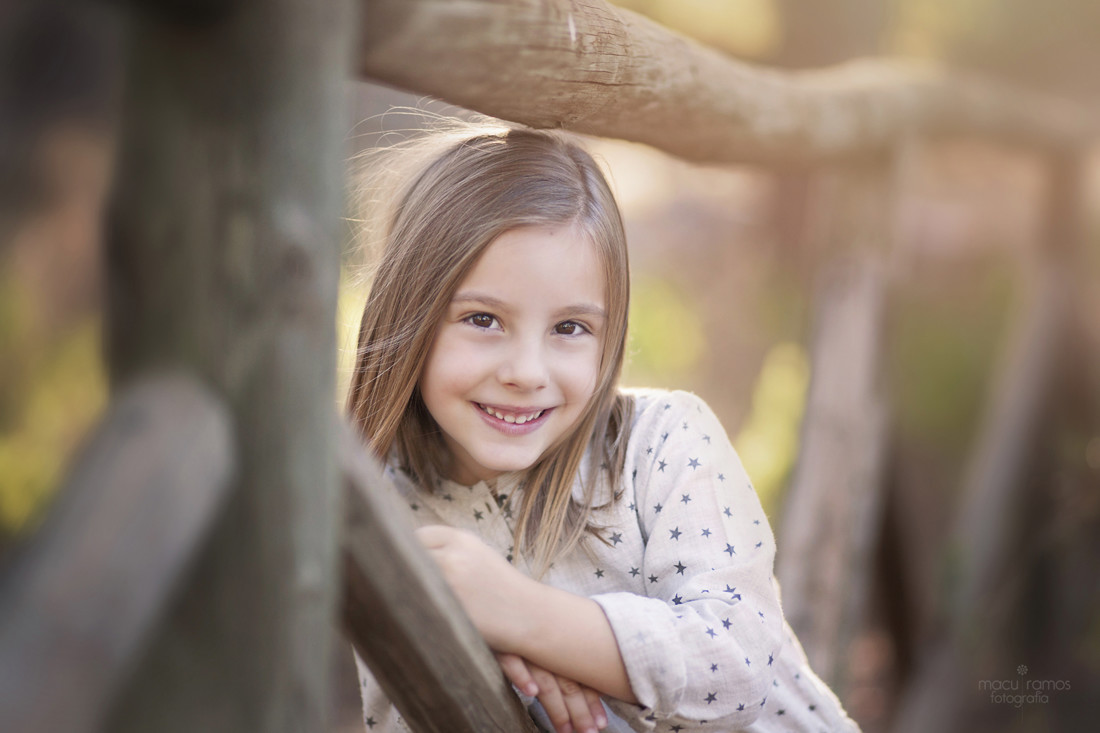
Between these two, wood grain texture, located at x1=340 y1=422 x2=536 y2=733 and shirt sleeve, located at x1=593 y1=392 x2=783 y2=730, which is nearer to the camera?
wood grain texture, located at x1=340 y1=422 x2=536 y2=733

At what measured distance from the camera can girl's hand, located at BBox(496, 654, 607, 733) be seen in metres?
1.00

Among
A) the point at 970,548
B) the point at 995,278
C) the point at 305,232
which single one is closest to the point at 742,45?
the point at 995,278

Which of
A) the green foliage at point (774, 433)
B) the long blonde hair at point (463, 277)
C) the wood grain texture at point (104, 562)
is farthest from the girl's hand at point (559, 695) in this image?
the green foliage at point (774, 433)

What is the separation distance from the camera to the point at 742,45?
3.98m

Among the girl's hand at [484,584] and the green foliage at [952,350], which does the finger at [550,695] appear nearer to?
the girl's hand at [484,584]

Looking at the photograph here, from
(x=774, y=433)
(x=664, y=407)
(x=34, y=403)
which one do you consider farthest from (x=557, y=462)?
(x=34, y=403)

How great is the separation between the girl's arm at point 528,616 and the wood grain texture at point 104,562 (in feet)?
1.48

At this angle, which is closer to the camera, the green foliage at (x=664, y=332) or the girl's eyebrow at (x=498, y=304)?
the girl's eyebrow at (x=498, y=304)

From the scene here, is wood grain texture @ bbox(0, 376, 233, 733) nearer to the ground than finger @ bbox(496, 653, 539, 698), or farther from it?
farther from it

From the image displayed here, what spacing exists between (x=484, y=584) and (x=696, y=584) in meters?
0.29

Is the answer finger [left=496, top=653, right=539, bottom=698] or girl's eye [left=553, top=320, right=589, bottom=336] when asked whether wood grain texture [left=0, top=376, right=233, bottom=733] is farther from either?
girl's eye [left=553, top=320, right=589, bottom=336]

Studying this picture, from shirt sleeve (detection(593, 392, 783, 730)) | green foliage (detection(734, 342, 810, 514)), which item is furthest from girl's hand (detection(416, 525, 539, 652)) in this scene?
green foliage (detection(734, 342, 810, 514))

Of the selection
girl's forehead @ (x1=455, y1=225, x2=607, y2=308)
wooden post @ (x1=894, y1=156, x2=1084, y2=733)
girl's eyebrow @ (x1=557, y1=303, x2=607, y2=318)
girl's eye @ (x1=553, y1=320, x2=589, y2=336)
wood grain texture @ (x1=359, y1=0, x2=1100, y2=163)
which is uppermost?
wood grain texture @ (x1=359, y1=0, x2=1100, y2=163)

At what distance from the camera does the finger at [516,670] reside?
3.27 ft
